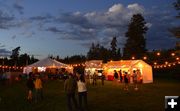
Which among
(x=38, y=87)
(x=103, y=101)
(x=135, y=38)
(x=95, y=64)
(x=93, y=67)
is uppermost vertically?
(x=135, y=38)

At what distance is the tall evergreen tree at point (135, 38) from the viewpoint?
83.9m

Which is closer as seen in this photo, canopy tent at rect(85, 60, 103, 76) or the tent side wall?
the tent side wall

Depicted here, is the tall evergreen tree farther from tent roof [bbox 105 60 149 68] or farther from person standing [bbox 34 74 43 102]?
person standing [bbox 34 74 43 102]

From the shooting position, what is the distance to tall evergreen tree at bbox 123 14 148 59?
83875 millimetres

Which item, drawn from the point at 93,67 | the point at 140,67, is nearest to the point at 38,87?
the point at 140,67

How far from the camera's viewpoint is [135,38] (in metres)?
85.9

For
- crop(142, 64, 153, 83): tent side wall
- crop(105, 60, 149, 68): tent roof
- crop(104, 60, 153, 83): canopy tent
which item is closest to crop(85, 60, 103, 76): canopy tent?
crop(105, 60, 149, 68): tent roof

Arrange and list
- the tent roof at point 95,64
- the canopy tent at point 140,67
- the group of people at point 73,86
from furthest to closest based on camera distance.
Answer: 1. the tent roof at point 95,64
2. the canopy tent at point 140,67
3. the group of people at point 73,86

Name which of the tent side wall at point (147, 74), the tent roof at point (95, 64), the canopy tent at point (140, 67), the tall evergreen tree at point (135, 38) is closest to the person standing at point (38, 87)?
the canopy tent at point (140, 67)

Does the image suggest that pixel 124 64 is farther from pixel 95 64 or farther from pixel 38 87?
pixel 38 87

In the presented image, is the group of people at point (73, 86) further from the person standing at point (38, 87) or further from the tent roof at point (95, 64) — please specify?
the tent roof at point (95, 64)

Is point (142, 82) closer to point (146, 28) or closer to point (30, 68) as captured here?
point (30, 68)

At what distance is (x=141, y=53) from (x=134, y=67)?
3554cm

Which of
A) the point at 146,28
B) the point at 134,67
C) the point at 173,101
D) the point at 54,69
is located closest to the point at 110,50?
the point at 146,28
